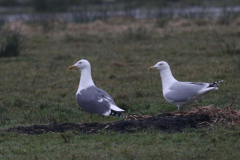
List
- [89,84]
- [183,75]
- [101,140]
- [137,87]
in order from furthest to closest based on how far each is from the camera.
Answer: [183,75] < [137,87] < [89,84] < [101,140]

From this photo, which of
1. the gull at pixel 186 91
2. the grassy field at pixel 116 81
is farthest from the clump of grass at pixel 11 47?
the gull at pixel 186 91

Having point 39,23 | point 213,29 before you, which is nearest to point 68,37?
point 39,23

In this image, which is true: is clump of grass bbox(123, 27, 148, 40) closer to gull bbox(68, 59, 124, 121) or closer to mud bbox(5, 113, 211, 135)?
gull bbox(68, 59, 124, 121)

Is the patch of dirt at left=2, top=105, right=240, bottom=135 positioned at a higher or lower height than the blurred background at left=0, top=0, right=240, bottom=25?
lower

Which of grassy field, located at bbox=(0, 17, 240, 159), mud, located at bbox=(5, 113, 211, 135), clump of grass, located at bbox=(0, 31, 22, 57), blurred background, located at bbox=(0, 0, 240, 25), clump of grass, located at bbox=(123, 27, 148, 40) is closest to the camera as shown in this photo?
grassy field, located at bbox=(0, 17, 240, 159)

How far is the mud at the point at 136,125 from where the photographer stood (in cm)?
611

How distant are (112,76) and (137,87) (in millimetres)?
1419

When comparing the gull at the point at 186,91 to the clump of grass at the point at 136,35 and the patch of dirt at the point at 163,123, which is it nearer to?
the patch of dirt at the point at 163,123

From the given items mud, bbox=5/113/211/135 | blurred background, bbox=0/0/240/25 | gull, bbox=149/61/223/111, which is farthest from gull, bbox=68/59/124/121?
blurred background, bbox=0/0/240/25

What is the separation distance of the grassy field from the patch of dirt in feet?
0.64

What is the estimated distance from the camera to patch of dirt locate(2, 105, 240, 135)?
6.12m

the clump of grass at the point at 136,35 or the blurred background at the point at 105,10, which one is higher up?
the blurred background at the point at 105,10

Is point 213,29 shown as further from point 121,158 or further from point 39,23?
point 121,158

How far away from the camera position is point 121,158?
4883mm
